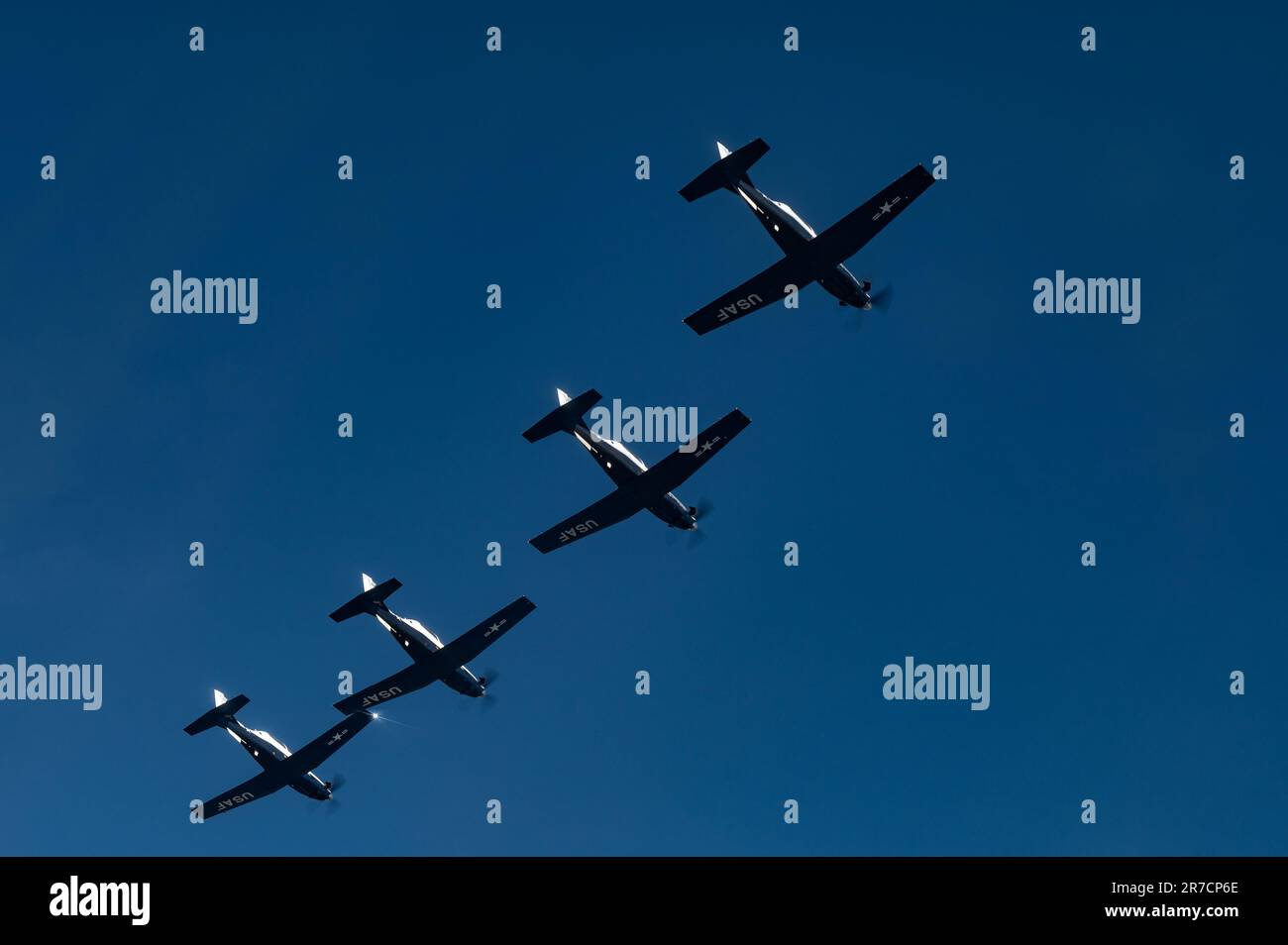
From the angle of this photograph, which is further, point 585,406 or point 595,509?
point 595,509

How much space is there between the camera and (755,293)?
179 feet

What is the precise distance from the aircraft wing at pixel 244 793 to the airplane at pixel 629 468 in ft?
88.7

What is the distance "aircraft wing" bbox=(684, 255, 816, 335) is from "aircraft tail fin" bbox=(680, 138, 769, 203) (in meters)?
4.57

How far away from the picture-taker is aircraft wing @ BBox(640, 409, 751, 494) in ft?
183

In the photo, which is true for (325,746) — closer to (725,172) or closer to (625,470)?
(625,470)

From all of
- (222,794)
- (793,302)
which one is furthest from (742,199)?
(222,794)

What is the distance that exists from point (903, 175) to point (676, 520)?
17.5 m

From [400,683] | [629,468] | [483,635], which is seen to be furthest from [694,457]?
[400,683]

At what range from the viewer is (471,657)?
6700 cm

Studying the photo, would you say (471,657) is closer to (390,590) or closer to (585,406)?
(390,590)

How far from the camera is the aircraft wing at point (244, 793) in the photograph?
7500 cm

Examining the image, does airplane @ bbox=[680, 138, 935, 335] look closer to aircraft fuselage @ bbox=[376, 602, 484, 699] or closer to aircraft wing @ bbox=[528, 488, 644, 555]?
aircraft wing @ bbox=[528, 488, 644, 555]

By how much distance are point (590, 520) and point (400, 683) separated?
15109 millimetres

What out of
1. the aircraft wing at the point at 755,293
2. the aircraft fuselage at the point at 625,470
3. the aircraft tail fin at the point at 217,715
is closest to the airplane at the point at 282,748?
the aircraft tail fin at the point at 217,715
